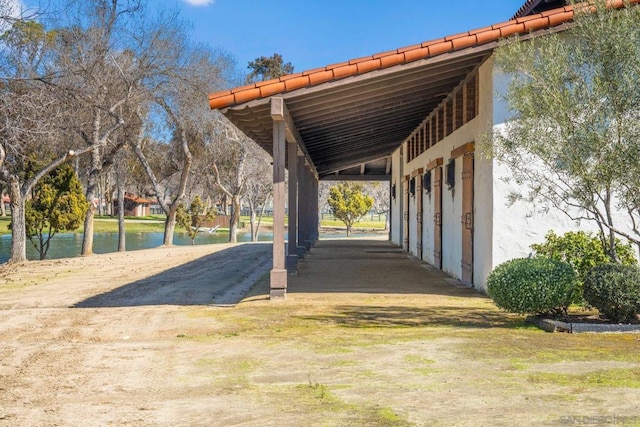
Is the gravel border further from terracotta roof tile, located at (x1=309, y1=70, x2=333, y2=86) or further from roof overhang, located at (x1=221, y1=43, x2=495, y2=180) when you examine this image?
terracotta roof tile, located at (x1=309, y1=70, x2=333, y2=86)

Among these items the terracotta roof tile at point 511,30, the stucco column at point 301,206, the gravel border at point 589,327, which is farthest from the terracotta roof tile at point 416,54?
the stucco column at point 301,206

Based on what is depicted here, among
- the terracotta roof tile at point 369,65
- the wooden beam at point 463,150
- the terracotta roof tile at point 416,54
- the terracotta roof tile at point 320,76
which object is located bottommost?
the wooden beam at point 463,150

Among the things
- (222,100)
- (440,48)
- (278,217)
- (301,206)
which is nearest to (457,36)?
(440,48)

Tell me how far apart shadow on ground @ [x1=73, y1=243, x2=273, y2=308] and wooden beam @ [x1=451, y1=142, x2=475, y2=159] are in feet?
14.4

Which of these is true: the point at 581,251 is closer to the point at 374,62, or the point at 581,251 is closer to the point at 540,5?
the point at 374,62

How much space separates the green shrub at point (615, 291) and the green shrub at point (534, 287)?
0.81 feet

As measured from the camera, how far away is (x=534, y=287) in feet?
25.0

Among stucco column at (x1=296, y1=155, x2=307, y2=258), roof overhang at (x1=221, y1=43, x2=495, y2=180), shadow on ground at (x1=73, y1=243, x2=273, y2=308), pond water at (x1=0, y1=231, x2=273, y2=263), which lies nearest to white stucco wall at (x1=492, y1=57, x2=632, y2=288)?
roof overhang at (x1=221, y1=43, x2=495, y2=180)

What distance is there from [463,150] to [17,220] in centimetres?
1366

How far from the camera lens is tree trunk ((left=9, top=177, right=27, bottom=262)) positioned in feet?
64.6

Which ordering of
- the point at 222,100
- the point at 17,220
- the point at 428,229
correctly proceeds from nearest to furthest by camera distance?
the point at 222,100 → the point at 428,229 → the point at 17,220

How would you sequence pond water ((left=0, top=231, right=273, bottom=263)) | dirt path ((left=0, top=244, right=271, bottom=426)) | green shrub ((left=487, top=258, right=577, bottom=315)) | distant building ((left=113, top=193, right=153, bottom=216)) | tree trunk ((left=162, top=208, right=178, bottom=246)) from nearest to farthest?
dirt path ((left=0, top=244, right=271, bottom=426))
green shrub ((left=487, top=258, right=577, bottom=315))
tree trunk ((left=162, top=208, right=178, bottom=246))
pond water ((left=0, top=231, right=273, bottom=263))
distant building ((left=113, top=193, right=153, bottom=216))

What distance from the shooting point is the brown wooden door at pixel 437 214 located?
15062mm

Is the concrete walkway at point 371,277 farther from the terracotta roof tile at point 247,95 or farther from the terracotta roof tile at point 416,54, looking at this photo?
the terracotta roof tile at point 416,54
